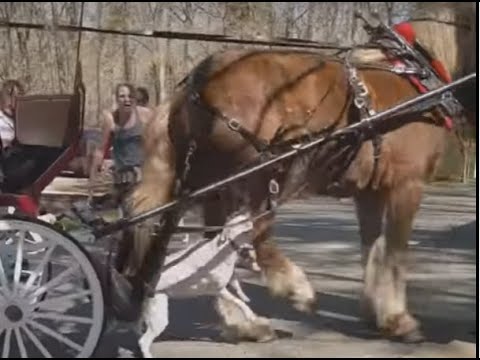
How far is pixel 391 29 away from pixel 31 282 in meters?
2.26

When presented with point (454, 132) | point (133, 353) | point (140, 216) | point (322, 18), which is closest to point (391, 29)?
point (454, 132)

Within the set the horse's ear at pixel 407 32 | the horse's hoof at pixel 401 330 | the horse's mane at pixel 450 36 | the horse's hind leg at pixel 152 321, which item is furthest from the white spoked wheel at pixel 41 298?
the horse's mane at pixel 450 36

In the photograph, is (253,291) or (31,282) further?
(253,291)

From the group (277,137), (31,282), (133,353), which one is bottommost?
(133,353)

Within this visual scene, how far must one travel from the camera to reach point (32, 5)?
6.53 metres

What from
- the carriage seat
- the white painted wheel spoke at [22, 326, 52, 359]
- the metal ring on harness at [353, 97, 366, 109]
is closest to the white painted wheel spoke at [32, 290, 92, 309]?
the white painted wheel spoke at [22, 326, 52, 359]

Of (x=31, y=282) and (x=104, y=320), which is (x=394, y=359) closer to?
(x=104, y=320)

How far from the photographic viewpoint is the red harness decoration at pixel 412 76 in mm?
5230

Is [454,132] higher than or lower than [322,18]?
lower

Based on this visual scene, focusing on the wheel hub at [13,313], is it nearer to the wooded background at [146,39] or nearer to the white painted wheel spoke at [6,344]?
the white painted wheel spoke at [6,344]

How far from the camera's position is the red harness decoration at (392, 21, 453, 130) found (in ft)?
17.2

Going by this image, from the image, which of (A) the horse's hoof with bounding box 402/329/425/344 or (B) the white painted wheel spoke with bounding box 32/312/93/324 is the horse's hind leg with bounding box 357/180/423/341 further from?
(B) the white painted wheel spoke with bounding box 32/312/93/324

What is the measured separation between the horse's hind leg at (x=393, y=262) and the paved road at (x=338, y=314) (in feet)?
0.37

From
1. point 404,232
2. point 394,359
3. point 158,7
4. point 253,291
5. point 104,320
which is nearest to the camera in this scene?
point 104,320
